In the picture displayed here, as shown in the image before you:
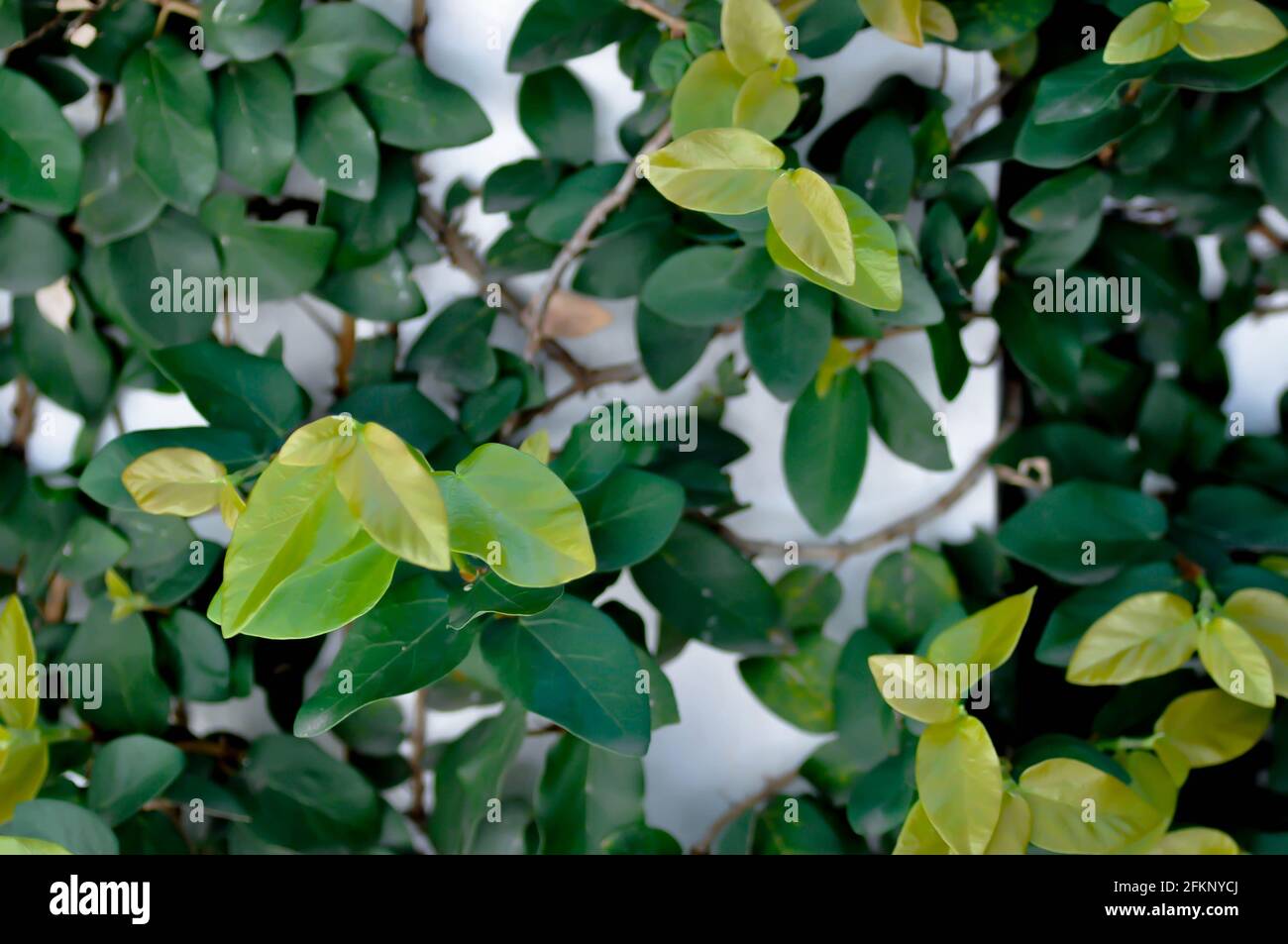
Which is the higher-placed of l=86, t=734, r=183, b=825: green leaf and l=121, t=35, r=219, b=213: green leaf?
l=121, t=35, r=219, b=213: green leaf

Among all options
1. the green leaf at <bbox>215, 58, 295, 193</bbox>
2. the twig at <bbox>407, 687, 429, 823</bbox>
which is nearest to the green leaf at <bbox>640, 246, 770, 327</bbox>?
the green leaf at <bbox>215, 58, 295, 193</bbox>

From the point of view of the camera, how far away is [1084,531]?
0.81 metres

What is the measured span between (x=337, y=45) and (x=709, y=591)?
55 centimetres

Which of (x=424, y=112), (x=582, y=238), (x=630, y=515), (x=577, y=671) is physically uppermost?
(x=424, y=112)

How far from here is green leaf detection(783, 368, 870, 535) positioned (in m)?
0.82

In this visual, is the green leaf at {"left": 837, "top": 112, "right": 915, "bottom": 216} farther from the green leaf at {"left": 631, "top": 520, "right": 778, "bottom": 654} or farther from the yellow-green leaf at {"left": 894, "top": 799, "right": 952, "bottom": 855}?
the yellow-green leaf at {"left": 894, "top": 799, "right": 952, "bottom": 855}

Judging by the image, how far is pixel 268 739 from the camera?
85 centimetres

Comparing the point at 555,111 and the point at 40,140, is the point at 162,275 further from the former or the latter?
the point at 555,111

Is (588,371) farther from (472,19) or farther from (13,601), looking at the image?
(13,601)

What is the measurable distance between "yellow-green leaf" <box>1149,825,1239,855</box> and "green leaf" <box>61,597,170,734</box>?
82cm

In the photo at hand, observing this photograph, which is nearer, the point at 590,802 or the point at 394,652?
the point at 394,652

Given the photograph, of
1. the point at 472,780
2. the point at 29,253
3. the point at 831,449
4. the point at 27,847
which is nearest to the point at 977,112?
the point at 831,449

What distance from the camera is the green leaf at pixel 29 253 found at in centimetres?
83

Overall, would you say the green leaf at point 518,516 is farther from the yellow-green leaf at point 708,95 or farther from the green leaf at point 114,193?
the green leaf at point 114,193
